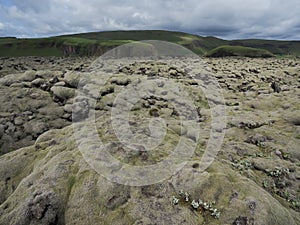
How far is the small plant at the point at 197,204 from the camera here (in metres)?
10.8

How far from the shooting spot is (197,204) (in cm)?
1118

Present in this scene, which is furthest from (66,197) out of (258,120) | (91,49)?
(91,49)

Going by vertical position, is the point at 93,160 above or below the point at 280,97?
above

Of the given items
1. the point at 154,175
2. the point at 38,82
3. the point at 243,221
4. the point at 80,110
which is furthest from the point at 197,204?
the point at 38,82

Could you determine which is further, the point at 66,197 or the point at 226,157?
the point at 226,157

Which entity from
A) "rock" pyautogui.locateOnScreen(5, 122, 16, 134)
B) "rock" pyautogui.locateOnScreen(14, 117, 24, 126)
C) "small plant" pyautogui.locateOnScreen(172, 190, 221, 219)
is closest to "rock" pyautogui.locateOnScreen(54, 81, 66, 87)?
"rock" pyautogui.locateOnScreen(14, 117, 24, 126)

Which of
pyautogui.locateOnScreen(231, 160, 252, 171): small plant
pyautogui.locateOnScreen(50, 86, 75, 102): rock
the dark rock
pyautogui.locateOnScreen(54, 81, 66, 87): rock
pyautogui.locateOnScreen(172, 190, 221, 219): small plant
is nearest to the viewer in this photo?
the dark rock

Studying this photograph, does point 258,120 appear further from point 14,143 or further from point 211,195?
point 14,143

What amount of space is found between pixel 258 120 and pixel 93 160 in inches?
830

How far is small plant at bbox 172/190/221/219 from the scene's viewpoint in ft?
35.6

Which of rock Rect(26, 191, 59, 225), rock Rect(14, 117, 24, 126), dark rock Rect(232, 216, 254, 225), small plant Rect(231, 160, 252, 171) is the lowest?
rock Rect(14, 117, 24, 126)

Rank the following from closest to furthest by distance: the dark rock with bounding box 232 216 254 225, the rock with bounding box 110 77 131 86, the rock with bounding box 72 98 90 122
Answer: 1. the dark rock with bounding box 232 216 254 225
2. the rock with bounding box 72 98 90 122
3. the rock with bounding box 110 77 131 86

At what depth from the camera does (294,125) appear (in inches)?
1014

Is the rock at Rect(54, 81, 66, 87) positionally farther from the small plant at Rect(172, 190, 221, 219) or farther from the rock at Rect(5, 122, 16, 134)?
the small plant at Rect(172, 190, 221, 219)
